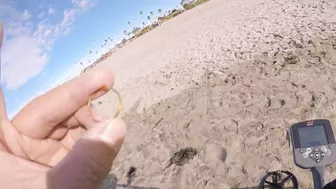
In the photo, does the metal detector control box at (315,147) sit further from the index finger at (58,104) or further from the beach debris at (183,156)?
the beach debris at (183,156)

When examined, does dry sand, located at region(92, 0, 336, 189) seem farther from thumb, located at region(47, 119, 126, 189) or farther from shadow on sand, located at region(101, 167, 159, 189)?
thumb, located at region(47, 119, 126, 189)

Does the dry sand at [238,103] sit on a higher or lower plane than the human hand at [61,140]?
lower

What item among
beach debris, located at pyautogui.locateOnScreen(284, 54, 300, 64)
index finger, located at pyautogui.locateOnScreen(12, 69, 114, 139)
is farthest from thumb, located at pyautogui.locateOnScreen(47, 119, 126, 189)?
beach debris, located at pyautogui.locateOnScreen(284, 54, 300, 64)

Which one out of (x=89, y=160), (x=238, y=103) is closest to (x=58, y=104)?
(x=89, y=160)

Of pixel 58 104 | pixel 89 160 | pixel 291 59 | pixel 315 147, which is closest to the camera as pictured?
pixel 89 160

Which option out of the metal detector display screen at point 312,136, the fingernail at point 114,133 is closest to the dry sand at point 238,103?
the metal detector display screen at point 312,136

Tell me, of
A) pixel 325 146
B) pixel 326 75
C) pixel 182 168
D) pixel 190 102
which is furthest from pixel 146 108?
pixel 325 146

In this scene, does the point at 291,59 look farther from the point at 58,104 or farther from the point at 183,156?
the point at 58,104
